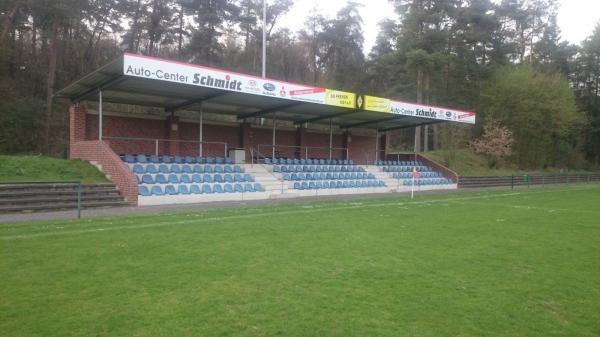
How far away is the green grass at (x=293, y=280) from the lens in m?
4.06

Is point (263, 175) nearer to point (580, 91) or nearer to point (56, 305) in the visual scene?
point (56, 305)

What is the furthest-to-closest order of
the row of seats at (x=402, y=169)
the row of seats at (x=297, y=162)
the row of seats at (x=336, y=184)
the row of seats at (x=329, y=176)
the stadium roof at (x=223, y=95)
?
1. the row of seats at (x=402, y=169)
2. the row of seats at (x=297, y=162)
3. the row of seats at (x=329, y=176)
4. the row of seats at (x=336, y=184)
5. the stadium roof at (x=223, y=95)

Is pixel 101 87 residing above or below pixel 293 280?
above

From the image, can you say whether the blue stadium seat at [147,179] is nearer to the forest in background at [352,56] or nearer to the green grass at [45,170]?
the green grass at [45,170]

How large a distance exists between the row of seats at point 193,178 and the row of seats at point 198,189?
50 centimetres

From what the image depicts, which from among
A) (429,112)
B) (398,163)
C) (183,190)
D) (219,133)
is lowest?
(183,190)

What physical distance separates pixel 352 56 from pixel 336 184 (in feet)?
88.3

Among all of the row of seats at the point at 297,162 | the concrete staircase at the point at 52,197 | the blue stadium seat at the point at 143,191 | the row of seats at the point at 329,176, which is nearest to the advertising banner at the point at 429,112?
the row of seats at the point at 329,176

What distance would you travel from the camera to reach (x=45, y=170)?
1493cm

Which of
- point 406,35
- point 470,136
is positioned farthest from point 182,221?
point 470,136

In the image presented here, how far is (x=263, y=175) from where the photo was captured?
65.2 feet

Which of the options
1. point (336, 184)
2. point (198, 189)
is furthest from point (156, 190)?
point (336, 184)

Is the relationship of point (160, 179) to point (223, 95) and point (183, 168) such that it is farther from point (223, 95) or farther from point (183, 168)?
point (223, 95)

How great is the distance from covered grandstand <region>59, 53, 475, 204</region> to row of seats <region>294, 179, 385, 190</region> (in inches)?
2.8
